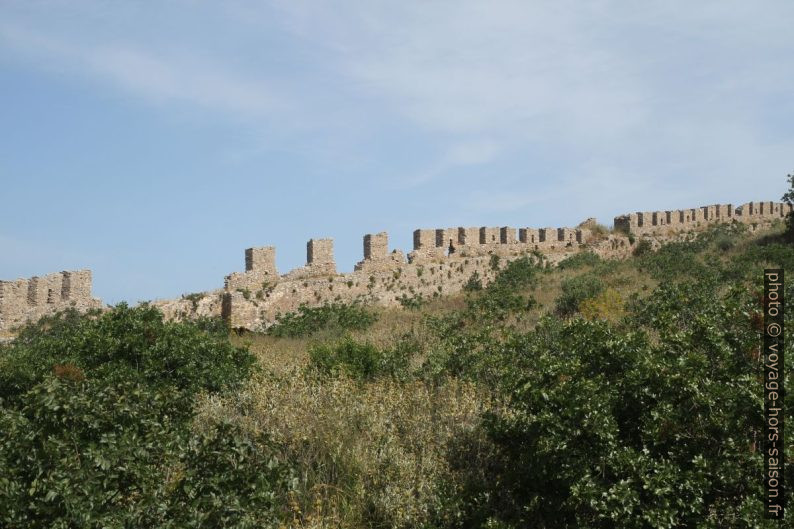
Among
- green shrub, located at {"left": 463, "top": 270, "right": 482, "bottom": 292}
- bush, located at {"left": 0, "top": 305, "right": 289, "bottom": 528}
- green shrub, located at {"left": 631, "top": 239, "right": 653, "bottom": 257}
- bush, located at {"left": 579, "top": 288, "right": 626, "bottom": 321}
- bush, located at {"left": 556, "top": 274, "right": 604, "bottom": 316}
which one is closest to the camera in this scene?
bush, located at {"left": 0, "top": 305, "right": 289, "bottom": 528}

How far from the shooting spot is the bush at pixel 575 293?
2170 centimetres

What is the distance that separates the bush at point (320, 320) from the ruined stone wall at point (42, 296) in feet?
17.1

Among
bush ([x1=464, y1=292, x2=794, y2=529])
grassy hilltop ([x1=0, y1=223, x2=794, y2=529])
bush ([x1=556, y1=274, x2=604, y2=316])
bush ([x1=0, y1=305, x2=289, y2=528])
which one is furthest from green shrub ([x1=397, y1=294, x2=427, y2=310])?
bush ([x1=0, y1=305, x2=289, y2=528])

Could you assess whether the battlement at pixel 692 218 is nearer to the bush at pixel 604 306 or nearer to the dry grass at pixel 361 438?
the bush at pixel 604 306

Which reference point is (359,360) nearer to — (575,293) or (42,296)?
(575,293)

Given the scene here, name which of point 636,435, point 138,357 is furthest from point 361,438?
point 138,357

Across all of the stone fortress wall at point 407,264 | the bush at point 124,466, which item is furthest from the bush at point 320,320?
the bush at point 124,466

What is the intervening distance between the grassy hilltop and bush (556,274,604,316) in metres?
6.59

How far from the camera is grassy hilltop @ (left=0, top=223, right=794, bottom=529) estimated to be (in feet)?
25.3

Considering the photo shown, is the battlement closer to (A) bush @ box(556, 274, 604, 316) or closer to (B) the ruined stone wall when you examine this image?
(A) bush @ box(556, 274, 604, 316)

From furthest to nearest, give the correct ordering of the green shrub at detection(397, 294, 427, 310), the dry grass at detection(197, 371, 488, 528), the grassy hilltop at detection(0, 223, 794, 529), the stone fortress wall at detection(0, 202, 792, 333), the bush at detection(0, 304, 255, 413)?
the green shrub at detection(397, 294, 427, 310), the stone fortress wall at detection(0, 202, 792, 333), the bush at detection(0, 304, 255, 413), the dry grass at detection(197, 371, 488, 528), the grassy hilltop at detection(0, 223, 794, 529)

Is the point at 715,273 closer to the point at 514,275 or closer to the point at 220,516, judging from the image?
the point at 514,275

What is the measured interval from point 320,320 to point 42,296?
756 centimetres

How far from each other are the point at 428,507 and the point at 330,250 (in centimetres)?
1599
